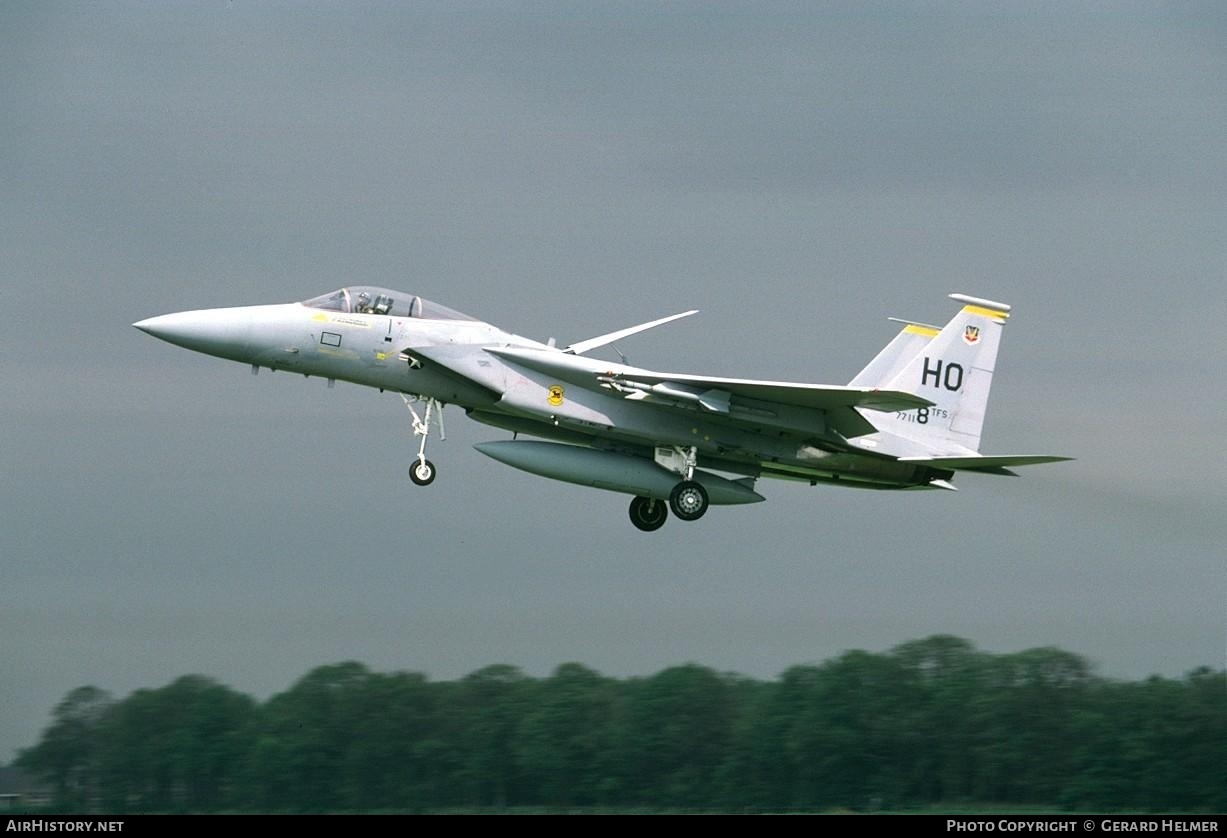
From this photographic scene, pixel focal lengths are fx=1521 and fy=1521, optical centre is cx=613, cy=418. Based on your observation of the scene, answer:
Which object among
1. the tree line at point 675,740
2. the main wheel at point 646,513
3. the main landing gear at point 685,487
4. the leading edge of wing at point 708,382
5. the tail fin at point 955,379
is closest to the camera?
the leading edge of wing at point 708,382

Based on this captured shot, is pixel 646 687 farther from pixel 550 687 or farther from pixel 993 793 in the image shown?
pixel 993 793

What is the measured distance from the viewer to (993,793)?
32875 mm

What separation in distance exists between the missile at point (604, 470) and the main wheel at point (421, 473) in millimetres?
770

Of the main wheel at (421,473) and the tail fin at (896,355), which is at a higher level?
the tail fin at (896,355)

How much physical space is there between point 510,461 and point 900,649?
55.6ft

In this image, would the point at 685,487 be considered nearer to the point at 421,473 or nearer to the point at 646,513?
the point at 646,513

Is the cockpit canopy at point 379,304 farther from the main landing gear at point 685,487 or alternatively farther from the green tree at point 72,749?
the green tree at point 72,749

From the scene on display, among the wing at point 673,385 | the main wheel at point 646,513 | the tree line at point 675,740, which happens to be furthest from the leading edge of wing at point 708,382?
the tree line at point 675,740

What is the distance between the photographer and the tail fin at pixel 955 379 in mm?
23234

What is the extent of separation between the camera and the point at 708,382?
2156 centimetres

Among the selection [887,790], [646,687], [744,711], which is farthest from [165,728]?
[887,790]

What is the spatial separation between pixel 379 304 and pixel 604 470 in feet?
13.4

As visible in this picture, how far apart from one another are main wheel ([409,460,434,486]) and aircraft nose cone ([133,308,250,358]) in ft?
9.62
